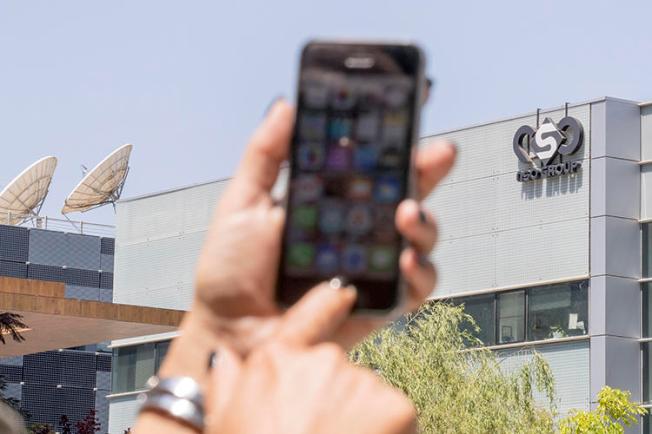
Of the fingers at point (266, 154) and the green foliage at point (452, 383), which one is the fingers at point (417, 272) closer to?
the fingers at point (266, 154)

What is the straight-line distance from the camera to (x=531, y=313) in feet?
132

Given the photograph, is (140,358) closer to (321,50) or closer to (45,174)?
(45,174)

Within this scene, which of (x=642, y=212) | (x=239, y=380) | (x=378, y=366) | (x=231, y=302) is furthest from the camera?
(x=642, y=212)

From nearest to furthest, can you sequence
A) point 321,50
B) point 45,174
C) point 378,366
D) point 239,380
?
1. point 239,380
2. point 321,50
3. point 378,366
4. point 45,174

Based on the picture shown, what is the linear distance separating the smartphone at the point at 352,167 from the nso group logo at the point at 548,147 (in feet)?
122

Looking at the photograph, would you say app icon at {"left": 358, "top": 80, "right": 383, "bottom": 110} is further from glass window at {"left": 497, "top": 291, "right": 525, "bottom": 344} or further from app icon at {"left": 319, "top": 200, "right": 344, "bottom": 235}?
glass window at {"left": 497, "top": 291, "right": 525, "bottom": 344}

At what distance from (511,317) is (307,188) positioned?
1524 inches

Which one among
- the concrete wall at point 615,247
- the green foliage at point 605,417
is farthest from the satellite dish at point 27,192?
the green foliage at point 605,417

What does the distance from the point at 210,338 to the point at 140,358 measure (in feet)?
162

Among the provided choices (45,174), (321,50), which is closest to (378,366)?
(321,50)

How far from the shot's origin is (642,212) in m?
39.0

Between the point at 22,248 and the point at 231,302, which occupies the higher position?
the point at 22,248

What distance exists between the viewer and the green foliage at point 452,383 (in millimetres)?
29906

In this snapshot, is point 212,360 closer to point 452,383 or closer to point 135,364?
point 452,383
